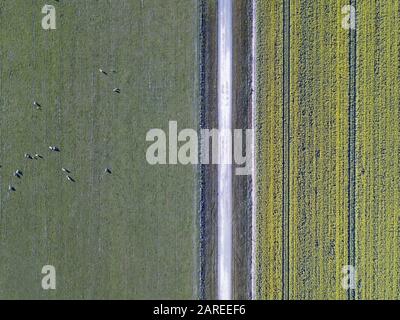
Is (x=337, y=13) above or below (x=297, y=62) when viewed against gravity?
above

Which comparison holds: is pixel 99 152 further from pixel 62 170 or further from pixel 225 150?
pixel 225 150

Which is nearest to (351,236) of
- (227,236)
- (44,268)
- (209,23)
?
(227,236)

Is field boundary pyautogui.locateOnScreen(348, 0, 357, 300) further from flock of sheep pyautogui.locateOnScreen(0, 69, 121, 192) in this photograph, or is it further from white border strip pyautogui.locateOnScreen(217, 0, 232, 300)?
flock of sheep pyautogui.locateOnScreen(0, 69, 121, 192)

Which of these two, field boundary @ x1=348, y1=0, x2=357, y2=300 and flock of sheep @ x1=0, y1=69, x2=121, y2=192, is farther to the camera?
flock of sheep @ x1=0, y1=69, x2=121, y2=192
